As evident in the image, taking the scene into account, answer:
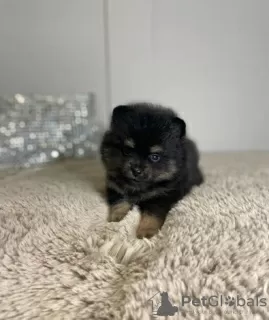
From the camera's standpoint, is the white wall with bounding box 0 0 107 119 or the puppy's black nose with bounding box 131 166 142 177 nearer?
the puppy's black nose with bounding box 131 166 142 177

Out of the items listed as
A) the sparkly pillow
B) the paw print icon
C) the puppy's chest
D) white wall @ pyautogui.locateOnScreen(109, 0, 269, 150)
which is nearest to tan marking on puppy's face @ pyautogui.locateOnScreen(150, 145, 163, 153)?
the puppy's chest

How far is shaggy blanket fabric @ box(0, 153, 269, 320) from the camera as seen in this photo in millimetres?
739

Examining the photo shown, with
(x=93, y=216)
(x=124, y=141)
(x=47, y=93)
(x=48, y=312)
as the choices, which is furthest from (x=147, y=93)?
(x=48, y=312)

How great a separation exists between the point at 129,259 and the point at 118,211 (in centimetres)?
34

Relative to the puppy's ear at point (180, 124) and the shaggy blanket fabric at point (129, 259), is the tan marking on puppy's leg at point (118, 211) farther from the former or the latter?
the puppy's ear at point (180, 124)

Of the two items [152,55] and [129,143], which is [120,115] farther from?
[152,55]

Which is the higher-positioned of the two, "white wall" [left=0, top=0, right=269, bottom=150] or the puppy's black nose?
"white wall" [left=0, top=0, right=269, bottom=150]

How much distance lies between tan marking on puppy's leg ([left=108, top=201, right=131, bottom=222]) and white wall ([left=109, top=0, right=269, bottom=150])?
102 centimetres

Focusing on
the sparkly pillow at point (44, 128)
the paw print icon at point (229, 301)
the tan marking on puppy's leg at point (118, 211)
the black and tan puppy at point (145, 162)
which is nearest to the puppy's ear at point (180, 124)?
the black and tan puppy at point (145, 162)

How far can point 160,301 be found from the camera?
73 centimetres

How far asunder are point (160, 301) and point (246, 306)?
14 centimetres

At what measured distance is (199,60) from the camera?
2211 mm

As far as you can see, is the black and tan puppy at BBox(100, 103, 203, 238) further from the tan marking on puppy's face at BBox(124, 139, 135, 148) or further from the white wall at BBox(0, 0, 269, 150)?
the white wall at BBox(0, 0, 269, 150)

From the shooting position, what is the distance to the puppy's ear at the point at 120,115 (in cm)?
131
